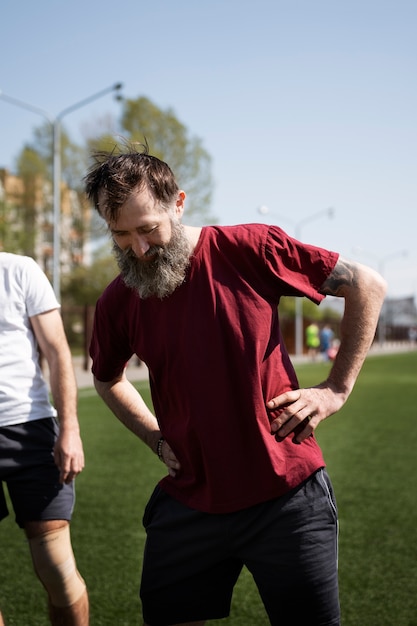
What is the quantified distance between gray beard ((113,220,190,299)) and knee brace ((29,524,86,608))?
1.29 meters

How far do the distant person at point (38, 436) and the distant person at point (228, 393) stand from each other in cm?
76

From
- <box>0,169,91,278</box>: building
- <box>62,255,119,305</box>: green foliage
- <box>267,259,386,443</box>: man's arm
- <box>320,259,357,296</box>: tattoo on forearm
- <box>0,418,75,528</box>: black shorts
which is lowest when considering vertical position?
<box>0,418,75,528</box>: black shorts

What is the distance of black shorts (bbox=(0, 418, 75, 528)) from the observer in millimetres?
3168

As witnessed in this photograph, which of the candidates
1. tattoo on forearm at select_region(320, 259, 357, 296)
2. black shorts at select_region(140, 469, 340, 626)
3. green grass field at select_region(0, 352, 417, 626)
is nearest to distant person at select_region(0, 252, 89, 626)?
black shorts at select_region(140, 469, 340, 626)

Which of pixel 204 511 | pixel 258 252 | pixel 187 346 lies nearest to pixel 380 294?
pixel 258 252

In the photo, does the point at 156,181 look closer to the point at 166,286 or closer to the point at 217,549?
the point at 166,286

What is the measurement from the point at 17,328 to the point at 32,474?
60 centimetres

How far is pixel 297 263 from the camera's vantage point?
2.43 meters

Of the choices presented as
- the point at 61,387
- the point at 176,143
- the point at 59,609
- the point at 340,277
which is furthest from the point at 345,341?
the point at 176,143

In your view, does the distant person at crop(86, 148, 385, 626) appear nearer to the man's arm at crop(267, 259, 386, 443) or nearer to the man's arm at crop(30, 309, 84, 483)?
the man's arm at crop(267, 259, 386, 443)

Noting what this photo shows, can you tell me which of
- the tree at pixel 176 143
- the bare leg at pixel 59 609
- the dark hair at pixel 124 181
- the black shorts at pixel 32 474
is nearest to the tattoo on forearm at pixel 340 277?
the dark hair at pixel 124 181

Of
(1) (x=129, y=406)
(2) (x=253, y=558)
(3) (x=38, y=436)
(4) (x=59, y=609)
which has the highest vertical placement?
(1) (x=129, y=406)

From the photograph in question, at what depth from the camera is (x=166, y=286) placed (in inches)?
94.3

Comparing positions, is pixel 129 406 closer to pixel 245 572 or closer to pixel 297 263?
pixel 297 263
